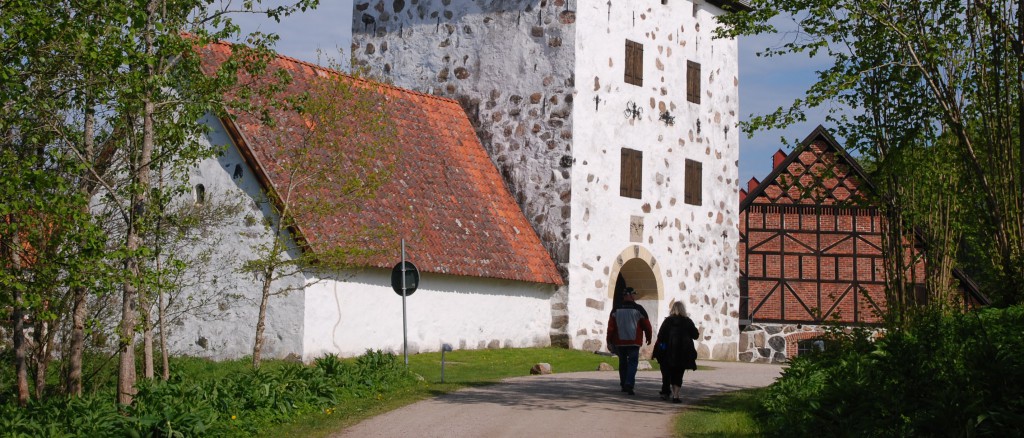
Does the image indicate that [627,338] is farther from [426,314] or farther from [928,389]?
[928,389]

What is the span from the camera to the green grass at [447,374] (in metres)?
12.9

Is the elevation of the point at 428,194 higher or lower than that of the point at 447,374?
higher

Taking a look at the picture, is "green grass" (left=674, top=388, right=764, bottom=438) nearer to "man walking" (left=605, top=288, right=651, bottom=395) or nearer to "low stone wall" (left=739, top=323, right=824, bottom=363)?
"man walking" (left=605, top=288, right=651, bottom=395)

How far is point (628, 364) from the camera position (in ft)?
53.4

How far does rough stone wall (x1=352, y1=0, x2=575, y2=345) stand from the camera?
2586 cm

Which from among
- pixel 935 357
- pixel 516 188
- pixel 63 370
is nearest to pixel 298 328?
pixel 63 370

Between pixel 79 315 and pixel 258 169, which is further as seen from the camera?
pixel 258 169

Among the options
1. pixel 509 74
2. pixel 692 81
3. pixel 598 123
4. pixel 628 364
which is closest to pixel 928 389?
pixel 628 364

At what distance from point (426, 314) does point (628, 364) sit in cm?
728

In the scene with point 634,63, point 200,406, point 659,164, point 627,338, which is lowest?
point 200,406

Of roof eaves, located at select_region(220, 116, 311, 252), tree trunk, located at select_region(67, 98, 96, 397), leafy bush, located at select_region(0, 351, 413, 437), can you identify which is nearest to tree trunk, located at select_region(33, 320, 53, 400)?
tree trunk, located at select_region(67, 98, 96, 397)

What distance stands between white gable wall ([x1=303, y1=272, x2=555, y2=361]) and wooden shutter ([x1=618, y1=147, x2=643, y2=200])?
9.25ft

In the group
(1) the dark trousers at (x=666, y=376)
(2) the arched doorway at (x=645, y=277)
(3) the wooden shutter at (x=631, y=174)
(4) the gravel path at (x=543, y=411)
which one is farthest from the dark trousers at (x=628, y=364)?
(3) the wooden shutter at (x=631, y=174)

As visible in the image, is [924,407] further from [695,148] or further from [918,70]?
[695,148]
